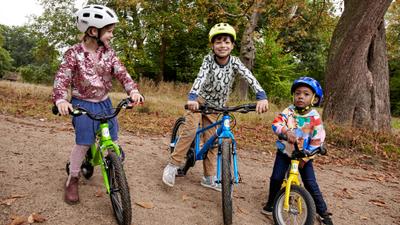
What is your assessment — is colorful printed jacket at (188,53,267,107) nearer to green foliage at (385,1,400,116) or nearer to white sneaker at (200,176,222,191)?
white sneaker at (200,176,222,191)

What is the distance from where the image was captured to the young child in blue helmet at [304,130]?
11.6 feet

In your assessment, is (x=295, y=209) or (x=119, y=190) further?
(x=295, y=209)

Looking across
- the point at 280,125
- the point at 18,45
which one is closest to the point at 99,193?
the point at 280,125

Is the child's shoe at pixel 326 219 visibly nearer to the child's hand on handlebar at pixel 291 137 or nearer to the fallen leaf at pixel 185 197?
the child's hand on handlebar at pixel 291 137

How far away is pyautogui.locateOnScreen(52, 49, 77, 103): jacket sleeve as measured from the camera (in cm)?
307

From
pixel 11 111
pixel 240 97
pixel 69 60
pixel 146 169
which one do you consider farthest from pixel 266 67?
pixel 69 60

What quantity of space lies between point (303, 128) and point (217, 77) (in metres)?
1.07

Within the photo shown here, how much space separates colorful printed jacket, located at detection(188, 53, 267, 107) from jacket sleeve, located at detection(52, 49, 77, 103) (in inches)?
49.9

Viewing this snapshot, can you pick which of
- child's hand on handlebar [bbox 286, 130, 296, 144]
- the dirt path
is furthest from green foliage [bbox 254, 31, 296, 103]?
child's hand on handlebar [bbox 286, 130, 296, 144]

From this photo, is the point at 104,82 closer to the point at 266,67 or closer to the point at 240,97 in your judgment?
the point at 240,97

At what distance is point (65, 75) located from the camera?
3.18 m

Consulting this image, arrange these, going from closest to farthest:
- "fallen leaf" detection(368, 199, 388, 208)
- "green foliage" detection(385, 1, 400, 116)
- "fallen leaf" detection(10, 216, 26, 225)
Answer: "fallen leaf" detection(10, 216, 26, 225) → "fallen leaf" detection(368, 199, 388, 208) → "green foliage" detection(385, 1, 400, 116)

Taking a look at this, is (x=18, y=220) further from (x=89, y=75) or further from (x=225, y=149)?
(x=225, y=149)

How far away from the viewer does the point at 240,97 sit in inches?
561
